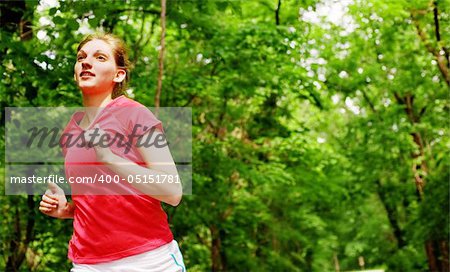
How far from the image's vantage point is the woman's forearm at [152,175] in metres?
1.59

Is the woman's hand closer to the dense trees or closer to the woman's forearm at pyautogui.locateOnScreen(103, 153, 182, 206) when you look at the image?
the woman's forearm at pyautogui.locateOnScreen(103, 153, 182, 206)

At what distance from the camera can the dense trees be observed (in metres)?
6.94

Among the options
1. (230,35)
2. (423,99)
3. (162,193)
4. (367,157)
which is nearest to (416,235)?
(367,157)

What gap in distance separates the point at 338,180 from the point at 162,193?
11944 millimetres

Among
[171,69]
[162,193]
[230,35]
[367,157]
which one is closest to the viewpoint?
[162,193]

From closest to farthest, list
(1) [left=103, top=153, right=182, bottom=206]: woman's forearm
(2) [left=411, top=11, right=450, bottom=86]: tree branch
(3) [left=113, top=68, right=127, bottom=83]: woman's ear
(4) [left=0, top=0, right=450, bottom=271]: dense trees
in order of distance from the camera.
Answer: (1) [left=103, top=153, right=182, bottom=206]: woman's forearm, (3) [left=113, top=68, right=127, bottom=83]: woman's ear, (4) [left=0, top=0, right=450, bottom=271]: dense trees, (2) [left=411, top=11, right=450, bottom=86]: tree branch

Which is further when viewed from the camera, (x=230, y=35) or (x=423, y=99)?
(x=423, y=99)

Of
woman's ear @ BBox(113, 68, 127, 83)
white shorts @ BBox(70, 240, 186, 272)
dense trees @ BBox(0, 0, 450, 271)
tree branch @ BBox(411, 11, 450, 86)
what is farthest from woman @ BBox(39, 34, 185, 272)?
tree branch @ BBox(411, 11, 450, 86)

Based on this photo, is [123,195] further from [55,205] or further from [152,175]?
[55,205]

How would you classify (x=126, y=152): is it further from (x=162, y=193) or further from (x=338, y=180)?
(x=338, y=180)

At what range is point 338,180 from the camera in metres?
13.2

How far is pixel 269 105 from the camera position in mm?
12031

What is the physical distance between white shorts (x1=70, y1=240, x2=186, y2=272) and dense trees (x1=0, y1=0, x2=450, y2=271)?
10.6ft

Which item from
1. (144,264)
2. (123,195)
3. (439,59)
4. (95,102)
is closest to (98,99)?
(95,102)
